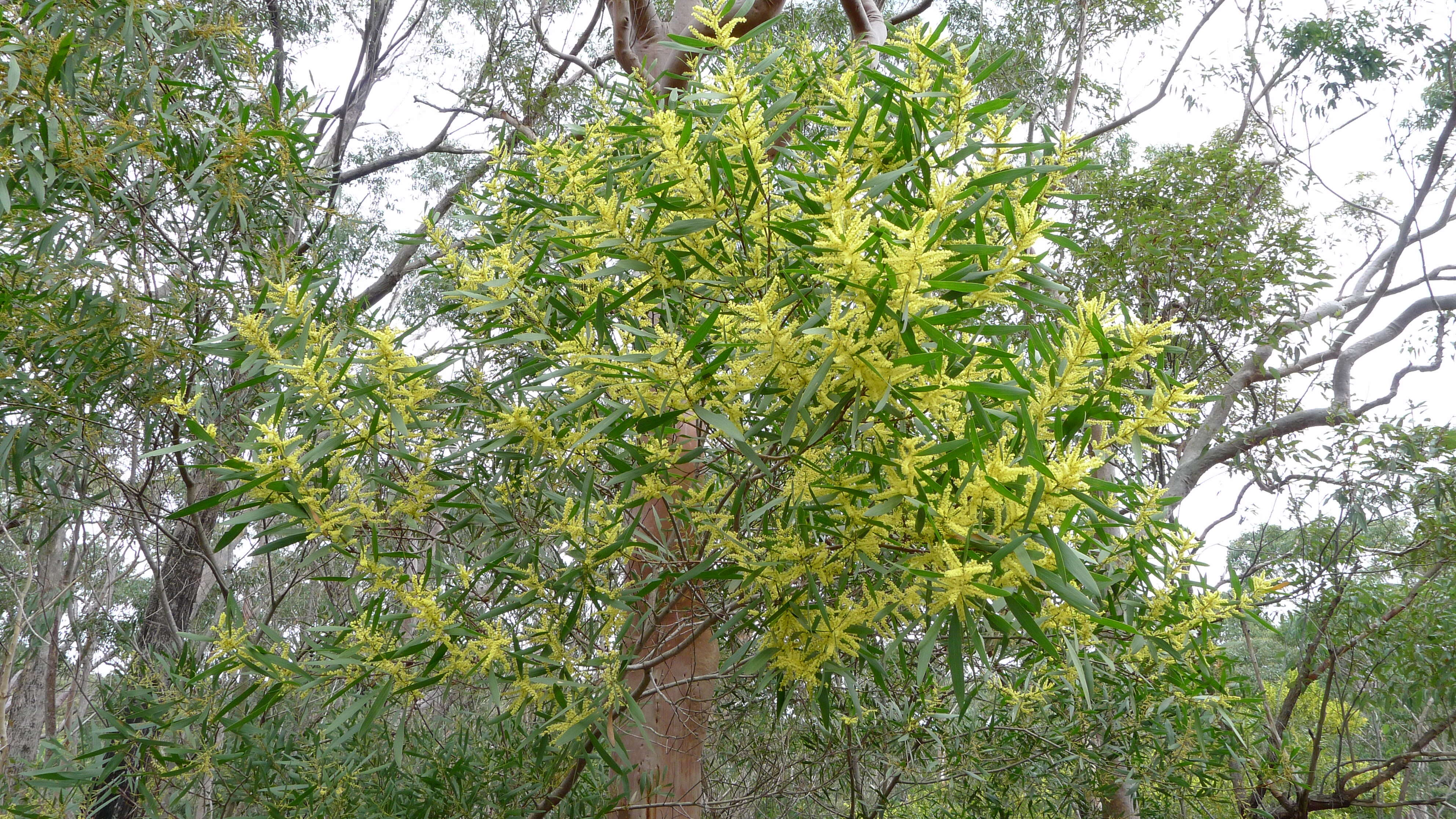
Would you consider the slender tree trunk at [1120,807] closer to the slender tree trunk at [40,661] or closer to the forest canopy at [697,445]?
the forest canopy at [697,445]

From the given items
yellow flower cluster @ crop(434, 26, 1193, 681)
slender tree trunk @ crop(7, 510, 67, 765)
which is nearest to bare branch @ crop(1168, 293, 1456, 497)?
yellow flower cluster @ crop(434, 26, 1193, 681)

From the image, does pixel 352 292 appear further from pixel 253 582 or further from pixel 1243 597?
pixel 1243 597

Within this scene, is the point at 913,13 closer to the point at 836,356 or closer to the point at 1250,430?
the point at 1250,430

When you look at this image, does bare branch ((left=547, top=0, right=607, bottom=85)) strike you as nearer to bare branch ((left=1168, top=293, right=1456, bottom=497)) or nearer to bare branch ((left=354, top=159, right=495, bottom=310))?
bare branch ((left=354, top=159, right=495, bottom=310))

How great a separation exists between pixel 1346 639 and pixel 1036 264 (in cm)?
398

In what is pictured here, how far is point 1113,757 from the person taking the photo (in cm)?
273

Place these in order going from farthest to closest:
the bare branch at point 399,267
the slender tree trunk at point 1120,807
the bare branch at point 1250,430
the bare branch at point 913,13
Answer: the bare branch at point 399,267, the bare branch at point 1250,430, the bare branch at point 913,13, the slender tree trunk at point 1120,807

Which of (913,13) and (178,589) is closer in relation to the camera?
(913,13)

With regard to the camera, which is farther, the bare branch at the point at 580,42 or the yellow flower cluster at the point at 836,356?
the bare branch at the point at 580,42

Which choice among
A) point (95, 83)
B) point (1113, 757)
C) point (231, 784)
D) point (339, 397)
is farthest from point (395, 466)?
point (1113, 757)

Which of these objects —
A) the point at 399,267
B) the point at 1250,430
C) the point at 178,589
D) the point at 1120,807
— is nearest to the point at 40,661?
the point at 178,589

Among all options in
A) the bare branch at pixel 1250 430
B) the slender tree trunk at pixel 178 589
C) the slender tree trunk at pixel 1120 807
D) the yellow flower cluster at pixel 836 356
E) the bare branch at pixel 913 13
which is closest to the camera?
the yellow flower cluster at pixel 836 356

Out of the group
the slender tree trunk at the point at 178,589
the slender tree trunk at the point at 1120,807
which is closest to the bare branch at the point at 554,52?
the slender tree trunk at the point at 178,589

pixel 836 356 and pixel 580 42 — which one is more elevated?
pixel 580 42
